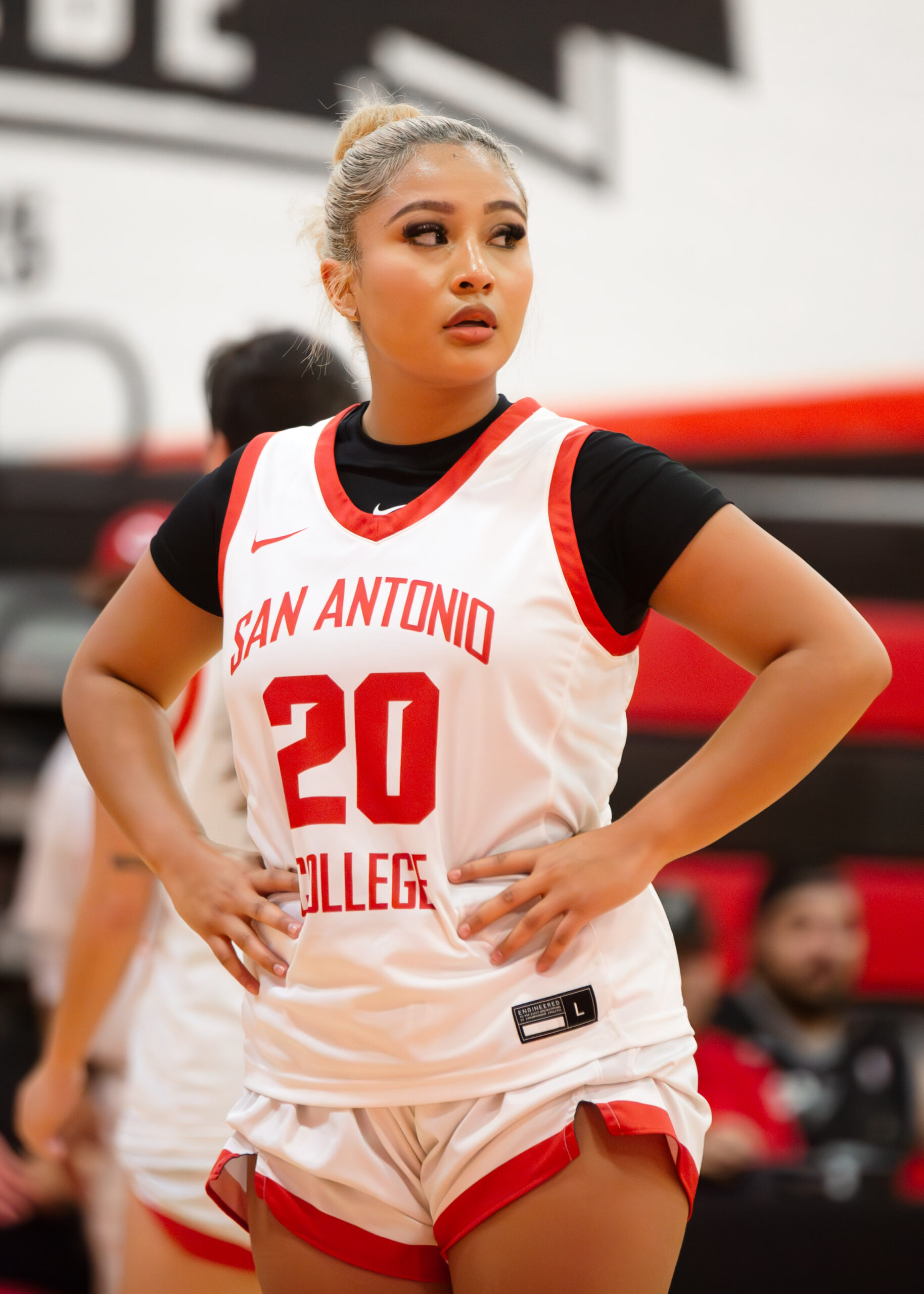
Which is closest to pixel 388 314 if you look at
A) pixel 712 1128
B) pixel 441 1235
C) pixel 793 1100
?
pixel 441 1235

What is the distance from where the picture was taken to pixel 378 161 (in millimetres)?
1280

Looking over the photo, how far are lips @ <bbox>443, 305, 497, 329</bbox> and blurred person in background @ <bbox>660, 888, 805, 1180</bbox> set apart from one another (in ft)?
6.69

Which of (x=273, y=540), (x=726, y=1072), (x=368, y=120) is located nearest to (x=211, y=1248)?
(x=273, y=540)

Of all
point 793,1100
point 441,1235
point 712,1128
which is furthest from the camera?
point 793,1100

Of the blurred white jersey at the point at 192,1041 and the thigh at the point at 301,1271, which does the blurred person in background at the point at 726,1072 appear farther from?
the thigh at the point at 301,1271

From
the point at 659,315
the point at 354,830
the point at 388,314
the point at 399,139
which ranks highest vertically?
the point at 659,315

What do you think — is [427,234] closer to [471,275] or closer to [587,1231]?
[471,275]

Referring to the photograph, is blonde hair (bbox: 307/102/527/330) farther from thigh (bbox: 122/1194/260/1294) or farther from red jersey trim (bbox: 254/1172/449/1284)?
thigh (bbox: 122/1194/260/1294)

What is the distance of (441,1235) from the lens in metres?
1.12

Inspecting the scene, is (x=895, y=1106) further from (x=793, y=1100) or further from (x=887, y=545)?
(x=887, y=545)

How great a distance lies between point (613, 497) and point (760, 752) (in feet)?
0.78

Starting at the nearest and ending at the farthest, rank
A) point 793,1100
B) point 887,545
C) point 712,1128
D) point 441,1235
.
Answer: point 441,1235, point 712,1128, point 793,1100, point 887,545

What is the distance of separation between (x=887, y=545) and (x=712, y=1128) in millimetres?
1863

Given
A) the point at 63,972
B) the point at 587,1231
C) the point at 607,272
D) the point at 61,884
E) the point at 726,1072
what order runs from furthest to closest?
the point at 607,272, the point at 726,1072, the point at 61,884, the point at 63,972, the point at 587,1231
